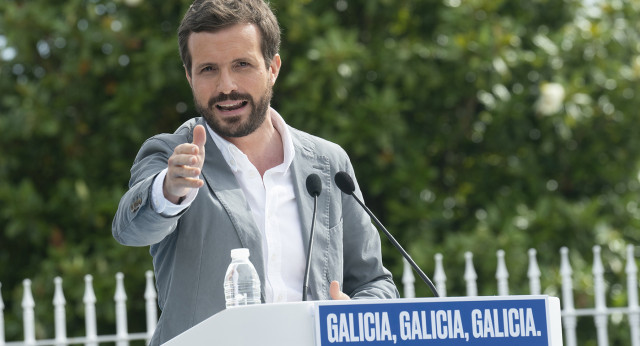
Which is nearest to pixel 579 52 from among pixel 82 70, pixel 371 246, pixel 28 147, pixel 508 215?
pixel 508 215

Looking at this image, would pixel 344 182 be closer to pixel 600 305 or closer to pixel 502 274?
pixel 502 274

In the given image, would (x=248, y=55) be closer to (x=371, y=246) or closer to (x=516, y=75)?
(x=371, y=246)

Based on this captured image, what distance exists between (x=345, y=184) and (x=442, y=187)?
14.3ft

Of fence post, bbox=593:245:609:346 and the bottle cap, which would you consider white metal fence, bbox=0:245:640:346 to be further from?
the bottle cap

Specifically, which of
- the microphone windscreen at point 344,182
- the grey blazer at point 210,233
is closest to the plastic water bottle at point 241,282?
the grey blazer at point 210,233

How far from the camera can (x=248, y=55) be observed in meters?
2.51

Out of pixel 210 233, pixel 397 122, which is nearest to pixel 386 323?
pixel 210 233

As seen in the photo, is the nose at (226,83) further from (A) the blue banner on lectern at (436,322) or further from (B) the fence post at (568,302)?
(B) the fence post at (568,302)

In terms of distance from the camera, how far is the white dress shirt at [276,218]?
8.18ft

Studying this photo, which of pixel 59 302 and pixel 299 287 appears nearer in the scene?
pixel 299 287

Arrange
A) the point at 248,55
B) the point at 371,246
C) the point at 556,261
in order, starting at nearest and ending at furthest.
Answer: the point at 248,55 < the point at 371,246 < the point at 556,261

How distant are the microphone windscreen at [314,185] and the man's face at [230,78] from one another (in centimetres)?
18

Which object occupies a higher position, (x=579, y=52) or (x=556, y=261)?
(x=579, y=52)

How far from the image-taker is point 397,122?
617cm
